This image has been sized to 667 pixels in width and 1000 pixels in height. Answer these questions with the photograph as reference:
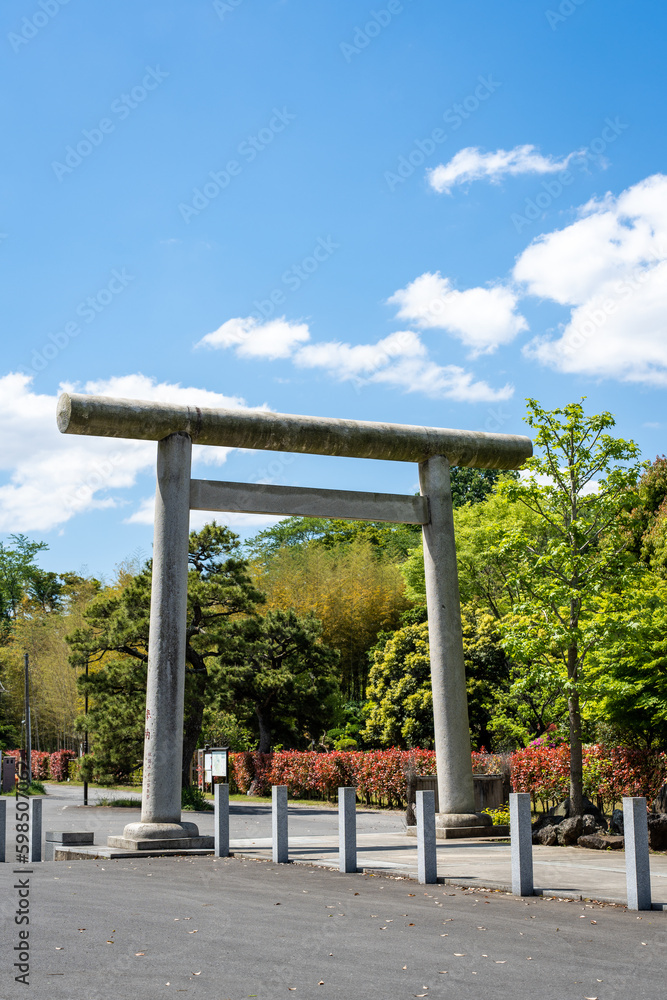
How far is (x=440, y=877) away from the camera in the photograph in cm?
1057

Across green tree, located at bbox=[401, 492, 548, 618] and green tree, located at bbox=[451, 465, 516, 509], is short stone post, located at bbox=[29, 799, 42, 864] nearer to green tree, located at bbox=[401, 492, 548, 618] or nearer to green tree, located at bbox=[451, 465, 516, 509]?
green tree, located at bbox=[401, 492, 548, 618]

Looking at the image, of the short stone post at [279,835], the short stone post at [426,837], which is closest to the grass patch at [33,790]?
the short stone post at [279,835]

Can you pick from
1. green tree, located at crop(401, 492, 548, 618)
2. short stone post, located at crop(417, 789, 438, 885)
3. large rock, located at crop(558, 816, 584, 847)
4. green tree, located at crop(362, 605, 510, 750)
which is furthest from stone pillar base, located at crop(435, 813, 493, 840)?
green tree, located at crop(401, 492, 548, 618)

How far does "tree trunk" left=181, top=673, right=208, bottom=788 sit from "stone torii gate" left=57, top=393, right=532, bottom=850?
41.9 ft

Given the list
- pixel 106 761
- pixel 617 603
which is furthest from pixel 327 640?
pixel 617 603

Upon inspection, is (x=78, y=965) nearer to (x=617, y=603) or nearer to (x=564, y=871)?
(x=564, y=871)

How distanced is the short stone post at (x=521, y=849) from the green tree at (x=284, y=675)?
22495 millimetres

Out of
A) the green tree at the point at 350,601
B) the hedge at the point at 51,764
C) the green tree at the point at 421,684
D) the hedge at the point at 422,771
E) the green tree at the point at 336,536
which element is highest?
the green tree at the point at 336,536

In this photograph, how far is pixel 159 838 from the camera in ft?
44.6

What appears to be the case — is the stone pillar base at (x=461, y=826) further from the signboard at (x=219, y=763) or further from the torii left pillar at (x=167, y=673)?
the signboard at (x=219, y=763)

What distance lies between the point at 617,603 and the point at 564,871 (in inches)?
240

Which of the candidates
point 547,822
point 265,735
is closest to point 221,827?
point 547,822

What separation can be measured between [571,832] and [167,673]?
20.9 ft

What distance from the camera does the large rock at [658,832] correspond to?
13867 mm
